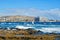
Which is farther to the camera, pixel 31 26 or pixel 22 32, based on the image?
pixel 31 26

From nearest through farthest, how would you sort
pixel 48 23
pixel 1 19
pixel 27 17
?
pixel 1 19, pixel 27 17, pixel 48 23

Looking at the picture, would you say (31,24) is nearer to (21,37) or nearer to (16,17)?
(16,17)

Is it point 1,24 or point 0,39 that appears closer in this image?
point 0,39

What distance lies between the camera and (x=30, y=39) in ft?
26.2

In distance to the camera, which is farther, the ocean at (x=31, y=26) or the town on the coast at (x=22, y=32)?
the ocean at (x=31, y=26)

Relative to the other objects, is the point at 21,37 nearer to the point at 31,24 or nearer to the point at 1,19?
the point at 1,19

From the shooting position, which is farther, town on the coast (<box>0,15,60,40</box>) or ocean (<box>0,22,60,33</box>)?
ocean (<box>0,22,60,33</box>)

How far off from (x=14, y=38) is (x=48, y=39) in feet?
5.05

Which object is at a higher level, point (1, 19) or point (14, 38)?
point (1, 19)

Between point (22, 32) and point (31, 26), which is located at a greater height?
point (31, 26)

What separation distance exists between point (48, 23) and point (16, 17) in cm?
354

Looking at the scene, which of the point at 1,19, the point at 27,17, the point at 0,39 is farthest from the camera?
the point at 27,17

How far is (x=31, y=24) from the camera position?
565 inches

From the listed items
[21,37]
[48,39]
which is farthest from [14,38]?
[48,39]
